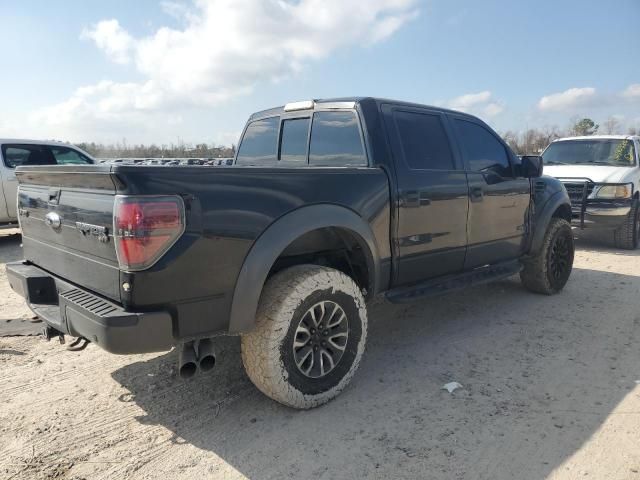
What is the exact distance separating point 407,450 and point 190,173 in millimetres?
1861

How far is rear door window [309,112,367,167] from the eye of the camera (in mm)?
3645

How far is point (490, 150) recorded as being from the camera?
4633 millimetres

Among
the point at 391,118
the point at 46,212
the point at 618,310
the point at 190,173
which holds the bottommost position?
the point at 618,310

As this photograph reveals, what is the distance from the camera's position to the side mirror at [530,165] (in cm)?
473

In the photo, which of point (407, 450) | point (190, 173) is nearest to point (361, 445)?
point (407, 450)

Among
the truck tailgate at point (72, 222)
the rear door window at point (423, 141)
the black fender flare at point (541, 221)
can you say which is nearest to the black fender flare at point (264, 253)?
the truck tailgate at point (72, 222)

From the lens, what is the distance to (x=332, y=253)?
3586 millimetres

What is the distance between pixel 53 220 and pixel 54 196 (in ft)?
0.48

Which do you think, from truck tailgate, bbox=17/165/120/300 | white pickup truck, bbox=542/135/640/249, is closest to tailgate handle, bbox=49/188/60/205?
truck tailgate, bbox=17/165/120/300

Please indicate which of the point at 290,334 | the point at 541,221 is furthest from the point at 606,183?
the point at 290,334

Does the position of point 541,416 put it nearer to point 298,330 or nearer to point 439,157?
point 298,330

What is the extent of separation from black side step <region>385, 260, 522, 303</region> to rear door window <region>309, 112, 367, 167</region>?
104 centimetres

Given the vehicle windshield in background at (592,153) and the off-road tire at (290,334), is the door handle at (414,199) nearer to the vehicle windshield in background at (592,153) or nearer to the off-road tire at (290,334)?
the off-road tire at (290,334)

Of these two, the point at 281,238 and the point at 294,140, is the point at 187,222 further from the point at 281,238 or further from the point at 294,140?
the point at 294,140
